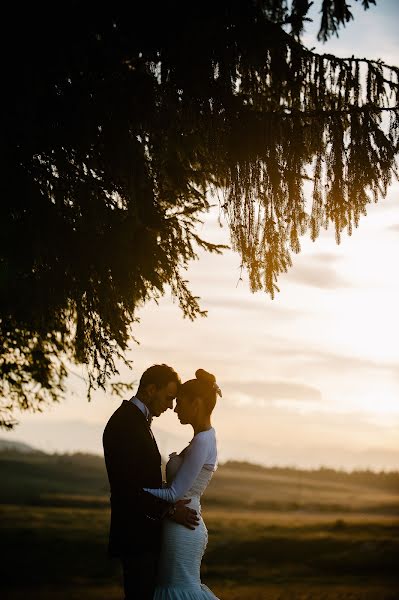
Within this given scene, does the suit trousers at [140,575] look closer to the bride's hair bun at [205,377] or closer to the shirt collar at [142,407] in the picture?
the shirt collar at [142,407]

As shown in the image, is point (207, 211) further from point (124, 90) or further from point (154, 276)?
point (124, 90)

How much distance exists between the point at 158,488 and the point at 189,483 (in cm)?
25

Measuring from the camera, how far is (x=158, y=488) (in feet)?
21.4

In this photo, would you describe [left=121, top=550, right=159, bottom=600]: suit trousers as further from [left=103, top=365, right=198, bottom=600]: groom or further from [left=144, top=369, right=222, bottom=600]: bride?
[left=144, top=369, right=222, bottom=600]: bride

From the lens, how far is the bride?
21.7 ft

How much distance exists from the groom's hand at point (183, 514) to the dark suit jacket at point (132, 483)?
8cm

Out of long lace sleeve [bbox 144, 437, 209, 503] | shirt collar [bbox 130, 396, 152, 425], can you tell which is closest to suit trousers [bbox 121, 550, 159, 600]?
long lace sleeve [bbox 144, 437, 209, 503]

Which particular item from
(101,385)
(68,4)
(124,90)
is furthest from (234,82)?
(101,385)

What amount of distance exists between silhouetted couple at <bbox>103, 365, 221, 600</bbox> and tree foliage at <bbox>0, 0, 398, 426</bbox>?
198cm

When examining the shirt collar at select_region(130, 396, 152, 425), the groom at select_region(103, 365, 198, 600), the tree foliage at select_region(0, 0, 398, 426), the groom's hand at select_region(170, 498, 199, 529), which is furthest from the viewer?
the tree foliage at select_region(0, 0, 398, 426)

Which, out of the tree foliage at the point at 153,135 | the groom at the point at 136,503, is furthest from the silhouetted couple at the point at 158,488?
the tree foliage at the point at 153,135

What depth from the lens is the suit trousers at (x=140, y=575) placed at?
643 centimetres

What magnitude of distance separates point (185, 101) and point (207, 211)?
5.93 ft

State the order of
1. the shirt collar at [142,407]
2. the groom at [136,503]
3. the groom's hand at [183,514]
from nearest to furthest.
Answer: the groom at [136,503], the groom's hand at [183,514], the shirt collar at [142,407]
